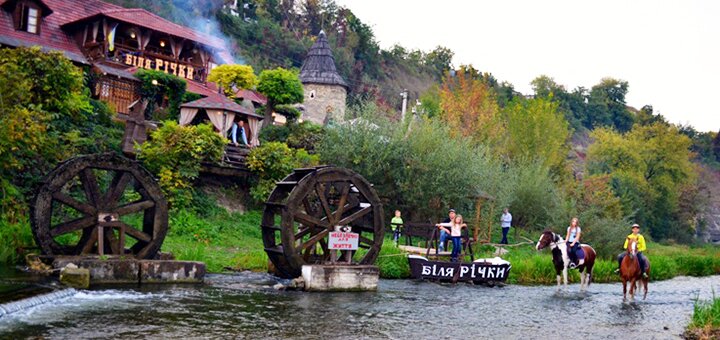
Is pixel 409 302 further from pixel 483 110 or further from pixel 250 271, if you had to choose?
pixel 483 110

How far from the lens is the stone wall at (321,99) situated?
5500 centimetres

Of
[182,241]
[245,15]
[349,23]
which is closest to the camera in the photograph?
[182,241]

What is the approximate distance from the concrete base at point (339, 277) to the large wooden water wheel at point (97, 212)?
4030 millimetres

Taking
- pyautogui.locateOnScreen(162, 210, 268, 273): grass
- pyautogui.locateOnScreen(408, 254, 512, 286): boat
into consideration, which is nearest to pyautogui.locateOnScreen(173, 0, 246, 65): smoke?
pyautogui.locateOnScreen(162, 210, 268, 273): grass

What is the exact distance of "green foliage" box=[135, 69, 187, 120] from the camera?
35.8 metres

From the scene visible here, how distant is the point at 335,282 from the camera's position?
18.5 meters

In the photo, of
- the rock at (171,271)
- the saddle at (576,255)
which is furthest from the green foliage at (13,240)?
the saddle at (576,255)

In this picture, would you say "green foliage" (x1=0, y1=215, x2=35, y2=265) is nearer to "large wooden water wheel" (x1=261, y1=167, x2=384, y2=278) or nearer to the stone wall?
"large wooden water wheel" (x1=261, y1=167, x2=384, y2=278)

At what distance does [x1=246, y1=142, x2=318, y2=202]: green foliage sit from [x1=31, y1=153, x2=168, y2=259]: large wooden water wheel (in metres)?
10.7

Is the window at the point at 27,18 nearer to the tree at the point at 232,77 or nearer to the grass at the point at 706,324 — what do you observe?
the tree at the point at 232,77

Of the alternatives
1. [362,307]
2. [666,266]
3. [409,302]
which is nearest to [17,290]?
[362,307]

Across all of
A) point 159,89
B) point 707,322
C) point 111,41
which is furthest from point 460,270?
point 111,41

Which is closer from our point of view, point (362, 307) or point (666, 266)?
point (362, 307)

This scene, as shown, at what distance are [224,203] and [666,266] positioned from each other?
1849 cm
